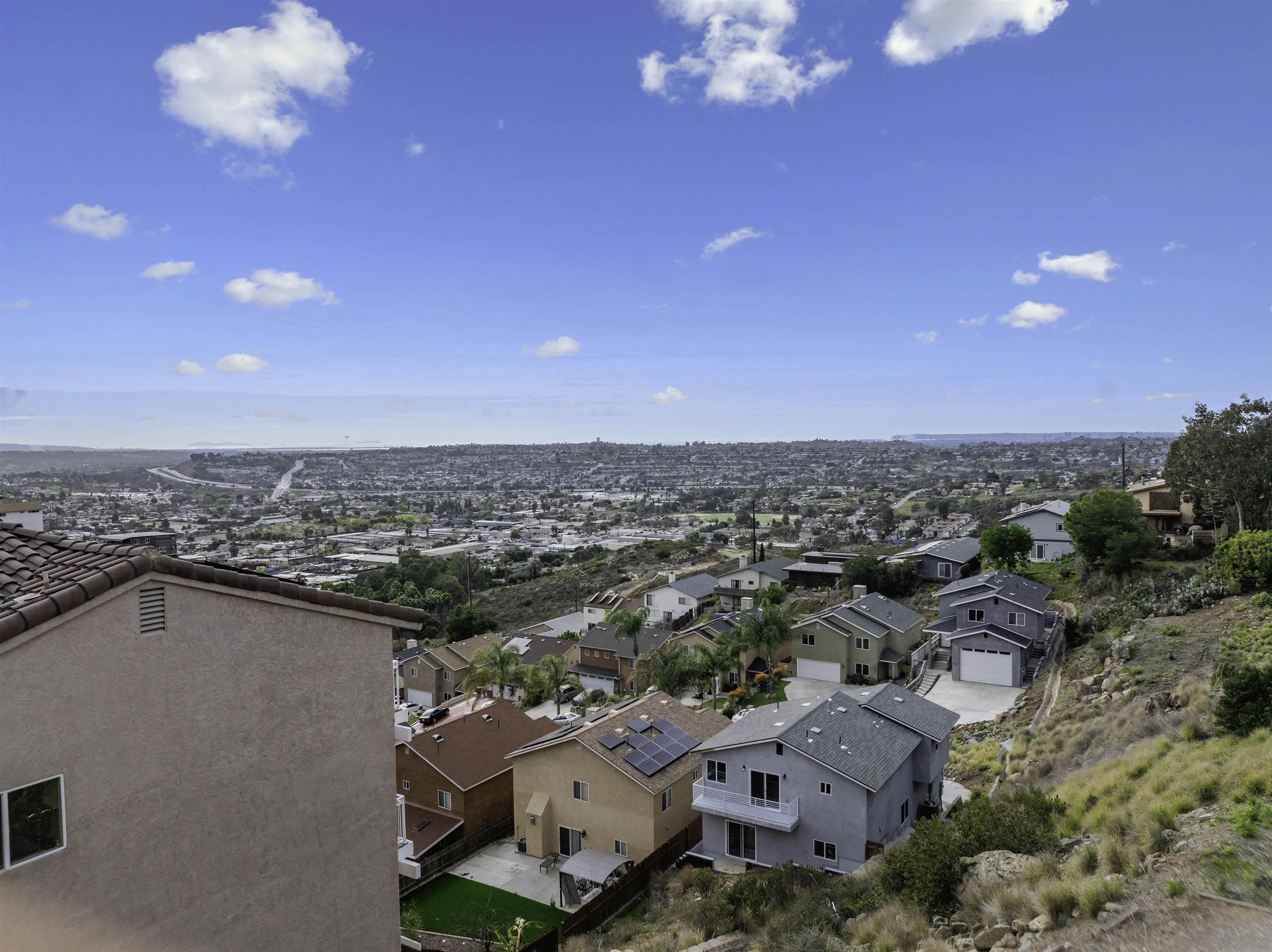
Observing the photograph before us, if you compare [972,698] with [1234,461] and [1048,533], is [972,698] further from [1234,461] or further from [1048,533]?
[1048,533]

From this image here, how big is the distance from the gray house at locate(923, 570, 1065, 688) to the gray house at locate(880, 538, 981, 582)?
36.1 feet

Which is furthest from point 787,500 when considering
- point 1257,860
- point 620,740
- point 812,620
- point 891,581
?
point 1257,860

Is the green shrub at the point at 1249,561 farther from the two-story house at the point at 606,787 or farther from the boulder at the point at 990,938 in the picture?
the boulder at the point at 990,938

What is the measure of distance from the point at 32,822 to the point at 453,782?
1868cm

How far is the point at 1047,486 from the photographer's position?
118m

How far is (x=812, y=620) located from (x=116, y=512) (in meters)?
111

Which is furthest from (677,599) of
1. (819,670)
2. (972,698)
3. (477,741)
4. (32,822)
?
(32,822)

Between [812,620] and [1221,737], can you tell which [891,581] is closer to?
[812,620]

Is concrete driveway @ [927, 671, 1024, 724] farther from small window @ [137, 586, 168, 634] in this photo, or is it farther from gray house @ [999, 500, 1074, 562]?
small window @ [137, 586, 168, 634]

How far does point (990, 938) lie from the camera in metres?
8.69

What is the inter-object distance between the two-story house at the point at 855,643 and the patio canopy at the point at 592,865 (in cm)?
Answer: 1862

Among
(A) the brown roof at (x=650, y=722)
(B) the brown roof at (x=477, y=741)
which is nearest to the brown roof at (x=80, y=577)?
(A) the brown roof at (x=650, y=722)

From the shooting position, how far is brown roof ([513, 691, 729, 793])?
19.1 metres

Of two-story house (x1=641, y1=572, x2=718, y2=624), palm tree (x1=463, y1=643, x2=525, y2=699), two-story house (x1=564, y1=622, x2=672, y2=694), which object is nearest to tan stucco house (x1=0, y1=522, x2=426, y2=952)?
palm tree (x1=463, y1=643, x2=525, y2=699)
